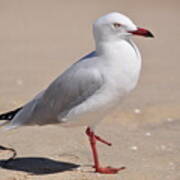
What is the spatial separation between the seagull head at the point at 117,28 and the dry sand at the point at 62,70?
1103 mm

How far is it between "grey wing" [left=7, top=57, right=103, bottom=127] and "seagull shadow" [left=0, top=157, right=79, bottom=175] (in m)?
0.36

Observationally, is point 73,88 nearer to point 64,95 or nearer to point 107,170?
point 64,95

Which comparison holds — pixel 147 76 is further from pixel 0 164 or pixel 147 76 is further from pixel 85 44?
pixel 0 164

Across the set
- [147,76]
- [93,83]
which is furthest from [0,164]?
[147,76]

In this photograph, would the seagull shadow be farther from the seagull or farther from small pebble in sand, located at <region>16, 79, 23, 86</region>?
small pebble in sand, located at <region>16, 79, 23, 86</region>

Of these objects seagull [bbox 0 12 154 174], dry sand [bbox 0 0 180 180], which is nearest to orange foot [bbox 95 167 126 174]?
dry sand [bbox 0 0 180 180]

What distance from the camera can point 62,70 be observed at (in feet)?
28.9

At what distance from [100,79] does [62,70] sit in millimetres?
4146

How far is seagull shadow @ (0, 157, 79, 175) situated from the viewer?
5156 millimetres

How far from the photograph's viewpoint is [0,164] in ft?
17.3

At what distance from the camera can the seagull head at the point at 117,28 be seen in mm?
4680

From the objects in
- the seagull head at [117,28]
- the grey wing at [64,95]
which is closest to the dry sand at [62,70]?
the grey wing at [64,95]

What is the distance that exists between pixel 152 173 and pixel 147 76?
11.6ft

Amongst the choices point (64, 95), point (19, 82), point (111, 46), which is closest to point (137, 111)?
point (19, 82)
